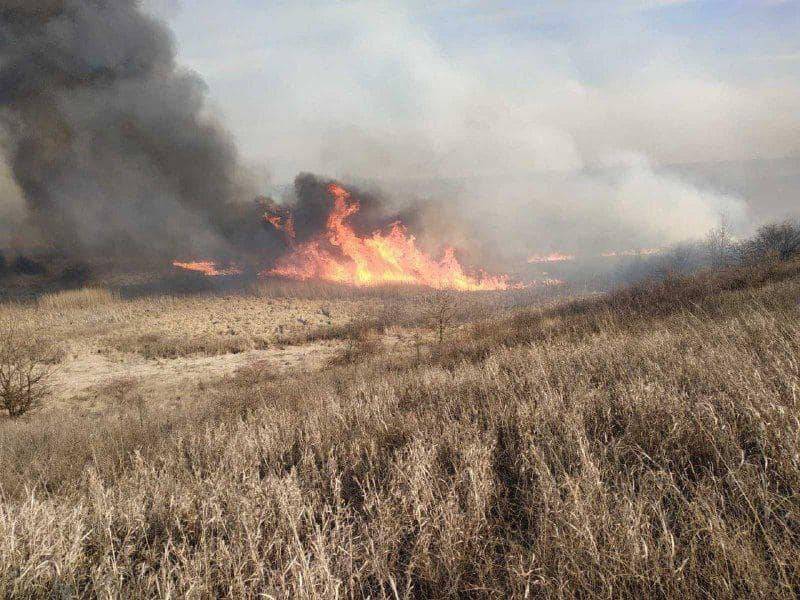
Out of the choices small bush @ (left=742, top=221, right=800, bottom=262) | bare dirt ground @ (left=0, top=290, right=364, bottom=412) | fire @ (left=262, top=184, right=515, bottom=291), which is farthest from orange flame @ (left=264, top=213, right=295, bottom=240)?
small bush @ (left=742, top=221, right=800, bottom=262)

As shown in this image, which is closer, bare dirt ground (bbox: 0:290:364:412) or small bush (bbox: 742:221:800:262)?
bare dirt ground (bbox: 0:290:364:412)

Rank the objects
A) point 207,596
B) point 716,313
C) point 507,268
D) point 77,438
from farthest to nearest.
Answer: point 507,268 → point 716,313 → point 77,438 → point 207,596

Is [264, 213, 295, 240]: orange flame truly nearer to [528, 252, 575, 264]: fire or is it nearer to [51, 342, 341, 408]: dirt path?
[51, 342, 341, 408]: dirt path

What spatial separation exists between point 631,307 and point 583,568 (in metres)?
13.6

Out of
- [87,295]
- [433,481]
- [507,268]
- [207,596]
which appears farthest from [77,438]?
[507,268]

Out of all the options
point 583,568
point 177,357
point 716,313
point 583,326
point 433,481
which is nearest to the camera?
point 583,568

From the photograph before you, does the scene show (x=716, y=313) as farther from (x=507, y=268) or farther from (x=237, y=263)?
(x=237, y=263)

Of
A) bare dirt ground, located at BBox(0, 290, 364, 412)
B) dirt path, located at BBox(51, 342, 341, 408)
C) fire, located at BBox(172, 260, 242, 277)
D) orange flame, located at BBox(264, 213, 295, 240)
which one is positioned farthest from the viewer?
orange flame, located at BBox(264, 213, 295, 240)

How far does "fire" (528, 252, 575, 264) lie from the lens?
255 feet

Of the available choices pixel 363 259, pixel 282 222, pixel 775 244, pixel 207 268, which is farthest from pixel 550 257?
pixel 207 268

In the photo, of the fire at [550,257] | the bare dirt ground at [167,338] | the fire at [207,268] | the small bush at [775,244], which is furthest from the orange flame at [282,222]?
the small bush at [775,244]

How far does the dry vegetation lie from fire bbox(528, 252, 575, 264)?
2972 inches

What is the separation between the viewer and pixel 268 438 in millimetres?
4191

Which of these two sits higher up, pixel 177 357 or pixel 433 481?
pixel 433 481
